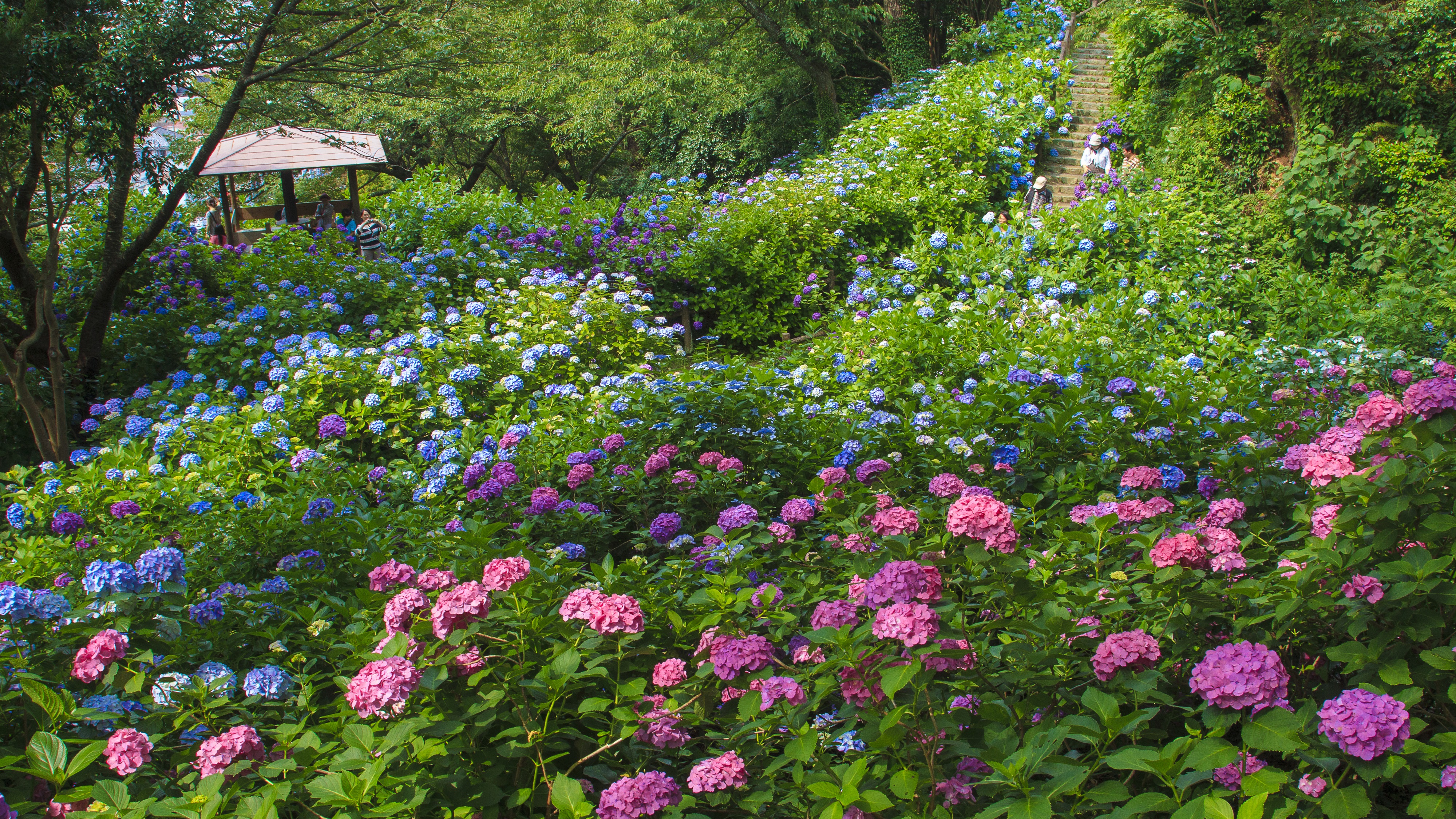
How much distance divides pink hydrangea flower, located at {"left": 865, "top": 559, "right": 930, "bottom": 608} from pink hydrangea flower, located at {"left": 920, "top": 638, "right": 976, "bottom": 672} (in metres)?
0.11

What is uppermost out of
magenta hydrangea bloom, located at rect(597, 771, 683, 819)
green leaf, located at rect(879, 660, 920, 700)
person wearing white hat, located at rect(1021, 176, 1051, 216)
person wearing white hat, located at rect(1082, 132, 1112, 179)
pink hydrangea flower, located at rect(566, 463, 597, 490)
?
person wearing white hat, located at rect(1082, 132, 1112, 179)

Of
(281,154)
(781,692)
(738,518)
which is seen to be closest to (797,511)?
(738,518)

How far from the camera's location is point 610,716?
1.93 metres

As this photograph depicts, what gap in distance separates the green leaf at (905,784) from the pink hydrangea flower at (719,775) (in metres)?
0.29

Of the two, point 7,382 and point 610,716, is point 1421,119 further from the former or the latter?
point 7,382

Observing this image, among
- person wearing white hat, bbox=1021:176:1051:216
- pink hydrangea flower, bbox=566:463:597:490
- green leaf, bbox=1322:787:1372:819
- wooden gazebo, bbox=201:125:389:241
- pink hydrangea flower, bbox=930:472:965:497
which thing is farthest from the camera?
wooden gazebo, bbox=201:125:389:241

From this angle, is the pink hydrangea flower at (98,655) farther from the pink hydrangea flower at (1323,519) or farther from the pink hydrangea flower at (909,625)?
the pink hydrangea flower at (1323,519)

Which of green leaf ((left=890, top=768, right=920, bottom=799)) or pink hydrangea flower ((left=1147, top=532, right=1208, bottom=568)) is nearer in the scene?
green leaf ((left=890, top=768, right=920, bottom=799))

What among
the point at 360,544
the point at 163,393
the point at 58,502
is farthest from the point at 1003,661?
the point at 163,393

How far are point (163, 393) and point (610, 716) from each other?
5626 mm

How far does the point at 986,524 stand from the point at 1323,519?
2.72 ft

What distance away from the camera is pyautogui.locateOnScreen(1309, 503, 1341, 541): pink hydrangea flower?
1878 millimetres

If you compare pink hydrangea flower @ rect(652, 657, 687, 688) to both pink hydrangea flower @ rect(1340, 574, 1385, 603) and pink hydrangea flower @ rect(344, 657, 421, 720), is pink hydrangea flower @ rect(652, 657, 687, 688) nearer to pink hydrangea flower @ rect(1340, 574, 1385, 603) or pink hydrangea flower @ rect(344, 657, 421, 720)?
pink hydrangea flower @ rect(344, 657, 421, 720)

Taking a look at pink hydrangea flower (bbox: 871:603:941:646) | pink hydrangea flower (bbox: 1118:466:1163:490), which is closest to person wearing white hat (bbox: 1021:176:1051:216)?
pink hydrangea flower (bbox: 1118:466:1163:490)
